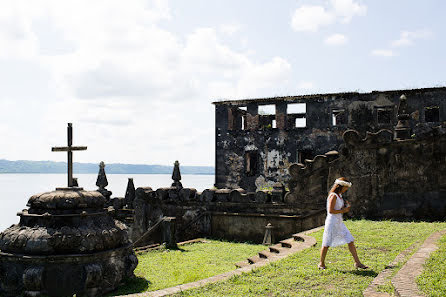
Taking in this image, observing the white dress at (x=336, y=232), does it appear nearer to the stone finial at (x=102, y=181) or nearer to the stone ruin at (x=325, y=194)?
the stone ruin at (x=325, y=194)

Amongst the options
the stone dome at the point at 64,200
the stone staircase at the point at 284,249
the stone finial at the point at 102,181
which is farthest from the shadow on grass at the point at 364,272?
the stone finial at the point at 102,181

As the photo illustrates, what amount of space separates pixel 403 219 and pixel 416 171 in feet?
5.39

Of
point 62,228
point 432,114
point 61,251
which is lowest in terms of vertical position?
point 61,251

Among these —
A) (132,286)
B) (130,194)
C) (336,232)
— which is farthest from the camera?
(130,194)

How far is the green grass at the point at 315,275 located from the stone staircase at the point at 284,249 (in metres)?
0.24

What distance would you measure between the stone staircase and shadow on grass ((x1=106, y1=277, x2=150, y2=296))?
6.65 feet

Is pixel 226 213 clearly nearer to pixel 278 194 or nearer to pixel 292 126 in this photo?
pixel 278 194

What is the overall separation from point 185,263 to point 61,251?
361 centimetres

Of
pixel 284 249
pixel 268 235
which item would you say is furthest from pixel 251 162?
pixel 284 249

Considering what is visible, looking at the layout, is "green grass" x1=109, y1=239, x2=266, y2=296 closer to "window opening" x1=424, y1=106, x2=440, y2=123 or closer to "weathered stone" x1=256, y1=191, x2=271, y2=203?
"weathered stone" x1=256, y1=191, x2=271, y2=203

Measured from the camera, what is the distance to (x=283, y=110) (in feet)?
89.6

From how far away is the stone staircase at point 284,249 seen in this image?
8578mm

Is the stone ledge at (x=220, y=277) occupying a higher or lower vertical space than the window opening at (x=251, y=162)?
lower

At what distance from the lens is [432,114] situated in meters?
24.9
